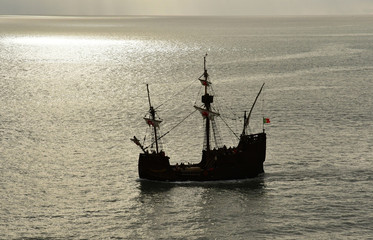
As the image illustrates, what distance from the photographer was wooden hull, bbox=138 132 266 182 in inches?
2643

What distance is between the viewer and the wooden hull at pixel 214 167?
Answer: 220 feet

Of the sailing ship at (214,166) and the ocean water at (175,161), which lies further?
the sailing ship at (214,166)

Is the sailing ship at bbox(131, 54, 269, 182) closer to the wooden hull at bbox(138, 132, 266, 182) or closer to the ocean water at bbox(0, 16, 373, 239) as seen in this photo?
the wooden hull at bbox(138, 132, 266, 182)

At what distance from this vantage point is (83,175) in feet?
229

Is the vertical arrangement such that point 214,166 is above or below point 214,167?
above

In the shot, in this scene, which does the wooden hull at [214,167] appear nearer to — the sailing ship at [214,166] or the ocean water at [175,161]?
the sailing ship at [214,166]

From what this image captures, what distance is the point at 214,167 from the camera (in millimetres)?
67375

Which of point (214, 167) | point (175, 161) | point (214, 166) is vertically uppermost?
point (175, 161)

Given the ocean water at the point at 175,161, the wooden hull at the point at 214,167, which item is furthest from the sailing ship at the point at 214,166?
the ocean water at the point at 175,161

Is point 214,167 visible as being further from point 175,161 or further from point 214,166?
point 175,161

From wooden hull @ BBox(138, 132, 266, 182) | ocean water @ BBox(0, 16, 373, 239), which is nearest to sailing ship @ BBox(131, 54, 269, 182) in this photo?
wooden hull @ BBox(138, 132, 266, 182)

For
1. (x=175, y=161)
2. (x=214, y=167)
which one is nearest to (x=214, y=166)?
(x=214, y=167)

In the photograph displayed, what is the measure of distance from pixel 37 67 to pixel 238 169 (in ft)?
423

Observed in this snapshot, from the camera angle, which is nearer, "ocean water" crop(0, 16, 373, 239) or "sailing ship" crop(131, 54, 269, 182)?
"ocean water" crop(0, 16, 373, 239)
